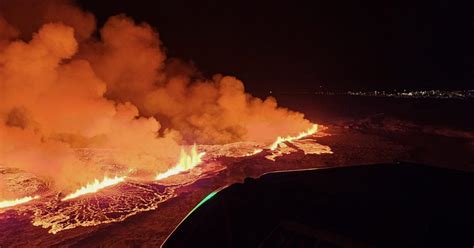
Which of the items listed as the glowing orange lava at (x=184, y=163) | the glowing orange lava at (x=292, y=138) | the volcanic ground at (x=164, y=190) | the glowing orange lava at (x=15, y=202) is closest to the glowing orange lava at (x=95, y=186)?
the volcanic ground at (x=164, y=190)

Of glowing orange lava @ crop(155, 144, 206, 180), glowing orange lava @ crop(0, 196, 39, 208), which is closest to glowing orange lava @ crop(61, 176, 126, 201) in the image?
glowing orange lava @ crop(0, 196, 39, 208)

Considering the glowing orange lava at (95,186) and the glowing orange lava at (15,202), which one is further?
the glowing orange lava at (95,186)

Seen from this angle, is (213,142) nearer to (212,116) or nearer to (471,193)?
(212,116)

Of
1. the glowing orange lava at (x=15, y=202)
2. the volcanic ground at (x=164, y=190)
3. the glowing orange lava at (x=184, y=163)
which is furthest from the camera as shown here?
the glowing orange lava at (x=184, y=163)

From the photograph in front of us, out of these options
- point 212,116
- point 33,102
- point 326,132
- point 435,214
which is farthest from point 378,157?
point 33,102

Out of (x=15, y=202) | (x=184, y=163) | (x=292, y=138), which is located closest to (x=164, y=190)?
(x=184, y=163)

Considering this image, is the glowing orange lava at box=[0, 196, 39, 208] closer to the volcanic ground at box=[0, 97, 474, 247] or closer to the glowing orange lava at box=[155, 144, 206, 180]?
the volcanic ground at box=[0, 97, 474, 247]

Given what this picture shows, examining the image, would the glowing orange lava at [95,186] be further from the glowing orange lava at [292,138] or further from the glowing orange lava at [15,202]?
the glowing orange lava at [292,138]
